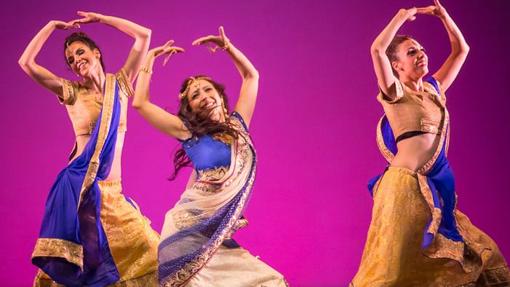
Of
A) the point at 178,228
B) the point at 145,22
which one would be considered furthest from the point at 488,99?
the point at 178,228

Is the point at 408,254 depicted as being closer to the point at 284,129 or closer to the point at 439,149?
the point at 439,149

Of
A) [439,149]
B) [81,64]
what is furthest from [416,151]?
[81,64]

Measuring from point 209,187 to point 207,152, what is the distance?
0.15 m

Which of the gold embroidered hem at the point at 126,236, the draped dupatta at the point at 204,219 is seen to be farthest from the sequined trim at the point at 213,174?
the gold embroidered hem at the point at 126,236

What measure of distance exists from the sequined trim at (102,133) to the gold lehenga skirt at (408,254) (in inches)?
51.5

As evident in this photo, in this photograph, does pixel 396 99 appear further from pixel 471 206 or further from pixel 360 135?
pixel 471 206

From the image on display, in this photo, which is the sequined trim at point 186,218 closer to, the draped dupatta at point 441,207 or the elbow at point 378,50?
the draped dupatta at point 441,207

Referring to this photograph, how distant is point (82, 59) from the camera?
12.1ft

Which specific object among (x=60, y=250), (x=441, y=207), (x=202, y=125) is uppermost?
(x=202, y=125)

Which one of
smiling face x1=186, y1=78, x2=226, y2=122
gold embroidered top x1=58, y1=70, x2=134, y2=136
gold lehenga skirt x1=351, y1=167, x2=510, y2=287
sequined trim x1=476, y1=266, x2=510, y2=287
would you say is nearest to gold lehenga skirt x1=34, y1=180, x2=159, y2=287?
gold embroidered top x1=58, y1=70, x2=134, y2=136

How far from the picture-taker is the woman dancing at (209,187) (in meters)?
2.94

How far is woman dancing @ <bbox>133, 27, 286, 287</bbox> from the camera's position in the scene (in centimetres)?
294

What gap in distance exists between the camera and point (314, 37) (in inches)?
179

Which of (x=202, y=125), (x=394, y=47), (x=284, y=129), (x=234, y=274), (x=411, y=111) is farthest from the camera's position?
(x=284, y=129)
